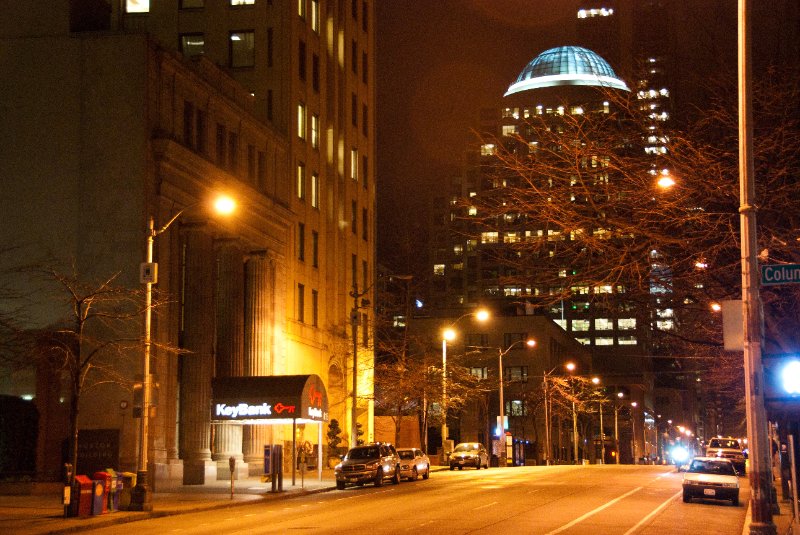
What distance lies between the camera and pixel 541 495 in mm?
33688

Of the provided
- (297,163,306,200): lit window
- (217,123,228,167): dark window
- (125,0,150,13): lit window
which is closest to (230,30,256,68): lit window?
(125,0,150,13): lit window

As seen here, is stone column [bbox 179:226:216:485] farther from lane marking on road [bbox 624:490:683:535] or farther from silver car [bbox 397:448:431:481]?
lane marking on road [bbox 624:490:683:535]

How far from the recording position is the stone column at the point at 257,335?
49438 mm

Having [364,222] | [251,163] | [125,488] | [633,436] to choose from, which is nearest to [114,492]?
[125,488]

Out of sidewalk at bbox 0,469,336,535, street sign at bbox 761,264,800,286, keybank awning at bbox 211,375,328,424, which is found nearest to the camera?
street sign at bbox 761,264,800,286

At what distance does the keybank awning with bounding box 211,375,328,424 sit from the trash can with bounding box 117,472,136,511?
450 inches

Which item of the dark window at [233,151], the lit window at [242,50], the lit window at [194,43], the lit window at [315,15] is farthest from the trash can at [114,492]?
the lit window at [315,15]

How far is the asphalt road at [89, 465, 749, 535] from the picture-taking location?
22.5 metres

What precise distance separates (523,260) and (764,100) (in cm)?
565

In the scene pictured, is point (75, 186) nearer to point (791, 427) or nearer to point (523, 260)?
point (523, 260)

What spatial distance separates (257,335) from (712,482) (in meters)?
25.1

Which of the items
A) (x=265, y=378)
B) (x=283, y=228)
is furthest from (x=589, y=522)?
(x=283, y=228)

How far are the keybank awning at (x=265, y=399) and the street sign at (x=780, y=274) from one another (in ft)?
86.3

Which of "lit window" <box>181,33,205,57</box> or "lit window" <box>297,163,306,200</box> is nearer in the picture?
"lit window" <box>181,33,205,57</box>
